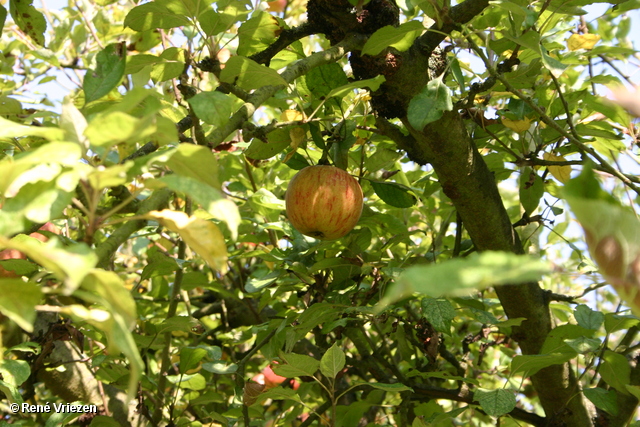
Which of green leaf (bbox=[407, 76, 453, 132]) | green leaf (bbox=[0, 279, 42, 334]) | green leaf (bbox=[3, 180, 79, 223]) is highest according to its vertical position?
green leaf (bbox=[407, 76, 453, 132])

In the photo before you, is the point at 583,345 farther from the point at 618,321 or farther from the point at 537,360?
the point at 618,321

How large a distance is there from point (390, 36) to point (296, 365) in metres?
0.71

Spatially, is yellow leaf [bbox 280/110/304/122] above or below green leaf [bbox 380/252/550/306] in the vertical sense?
below

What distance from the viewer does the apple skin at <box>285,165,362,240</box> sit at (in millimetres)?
1351

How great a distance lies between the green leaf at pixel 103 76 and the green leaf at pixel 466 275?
2.13 ft

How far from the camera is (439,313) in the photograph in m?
1.22

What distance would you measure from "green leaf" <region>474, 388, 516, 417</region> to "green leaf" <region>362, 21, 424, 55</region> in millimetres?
772

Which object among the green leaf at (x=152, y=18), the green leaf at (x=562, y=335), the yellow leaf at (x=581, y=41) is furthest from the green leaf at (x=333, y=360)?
the yellow leaf at (x=581, y=41)

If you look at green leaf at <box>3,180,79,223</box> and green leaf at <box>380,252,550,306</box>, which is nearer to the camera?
green leaf at <box>380,252,550,306</box>

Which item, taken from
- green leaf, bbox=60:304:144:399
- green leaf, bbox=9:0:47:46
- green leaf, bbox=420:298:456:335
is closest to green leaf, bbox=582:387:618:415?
green leaf, bbox=420:298:456:335

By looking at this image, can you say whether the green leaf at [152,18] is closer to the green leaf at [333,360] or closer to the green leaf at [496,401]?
the green leaf at [333,360]

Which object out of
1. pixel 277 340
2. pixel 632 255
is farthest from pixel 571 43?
pixel 632 255

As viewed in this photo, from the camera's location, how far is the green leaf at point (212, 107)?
80 centimetres

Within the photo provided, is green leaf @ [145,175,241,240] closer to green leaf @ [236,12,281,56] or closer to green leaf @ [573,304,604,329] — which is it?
green leaf @ [236,12,281,56]
